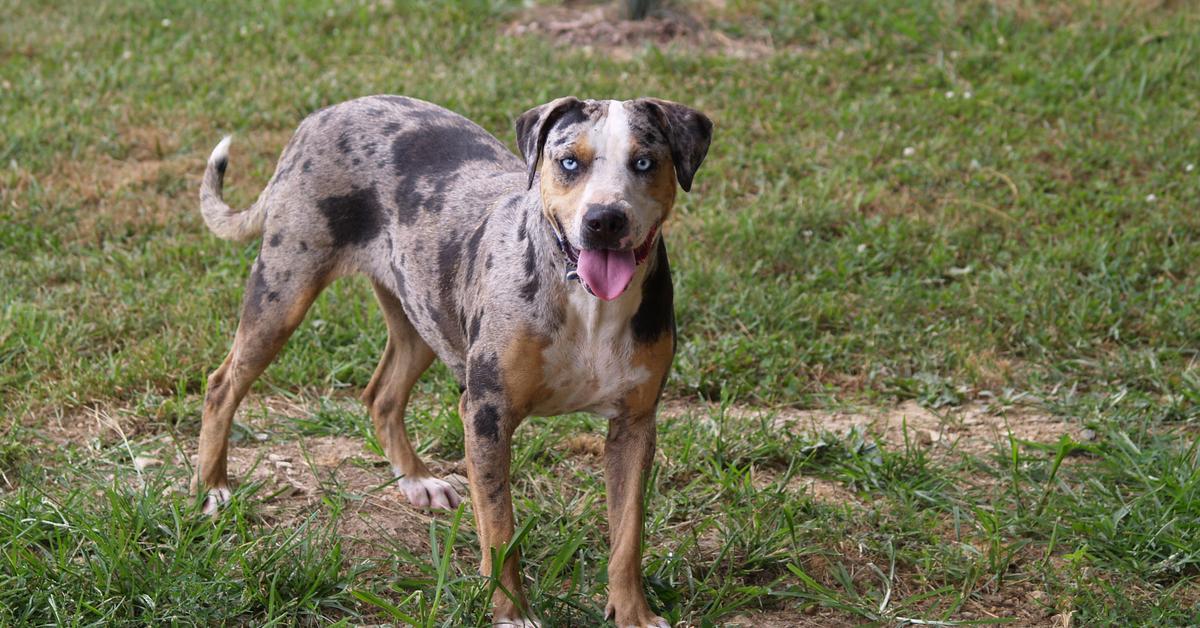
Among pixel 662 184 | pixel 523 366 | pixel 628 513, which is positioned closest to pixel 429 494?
pixel 628 513

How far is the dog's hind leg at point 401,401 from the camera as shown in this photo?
195 inches

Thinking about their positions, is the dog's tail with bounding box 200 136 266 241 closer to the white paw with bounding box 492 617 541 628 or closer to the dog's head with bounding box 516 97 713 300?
the dog's head with bounding box 516 97 713 300

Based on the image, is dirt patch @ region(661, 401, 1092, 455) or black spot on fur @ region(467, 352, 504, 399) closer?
black spot on fur @ region(467, 352, 504, 399)

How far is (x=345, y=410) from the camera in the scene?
219 inches

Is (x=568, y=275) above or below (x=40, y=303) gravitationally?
above

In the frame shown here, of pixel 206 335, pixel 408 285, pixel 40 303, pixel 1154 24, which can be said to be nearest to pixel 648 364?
pixel 408 285

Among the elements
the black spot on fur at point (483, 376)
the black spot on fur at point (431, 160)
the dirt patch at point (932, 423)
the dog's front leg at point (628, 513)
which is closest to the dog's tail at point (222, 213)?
the black spot on fur at point (431, 160)

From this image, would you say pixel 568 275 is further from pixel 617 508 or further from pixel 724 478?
pixel 724 478

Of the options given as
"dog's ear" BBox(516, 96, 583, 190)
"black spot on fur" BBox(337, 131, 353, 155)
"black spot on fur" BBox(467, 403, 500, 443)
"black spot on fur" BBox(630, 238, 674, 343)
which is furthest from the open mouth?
"black spot on fur" BBox(337, 131, 353, 155)

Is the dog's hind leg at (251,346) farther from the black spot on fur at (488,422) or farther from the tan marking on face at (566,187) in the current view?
the tan marking on face at (566,187)

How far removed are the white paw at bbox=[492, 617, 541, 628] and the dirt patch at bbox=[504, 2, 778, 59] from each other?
19.6 ft

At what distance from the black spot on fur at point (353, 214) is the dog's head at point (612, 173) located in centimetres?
95

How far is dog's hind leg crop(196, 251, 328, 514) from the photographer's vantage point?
4.68 metres

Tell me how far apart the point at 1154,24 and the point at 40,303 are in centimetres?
763
